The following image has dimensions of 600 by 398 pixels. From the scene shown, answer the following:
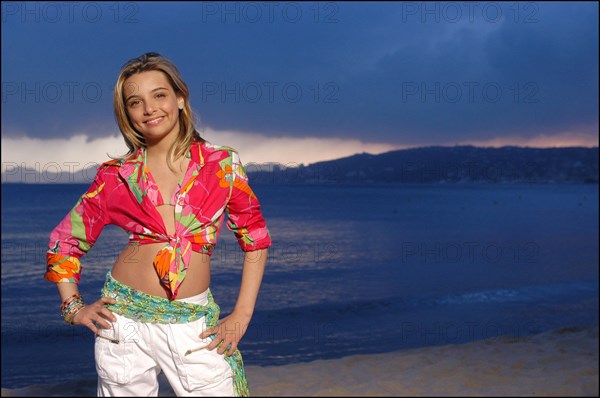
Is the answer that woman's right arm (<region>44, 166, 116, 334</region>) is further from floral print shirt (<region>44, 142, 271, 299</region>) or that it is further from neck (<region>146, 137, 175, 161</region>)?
neck (<region>146, 137, 175, 161</region>)

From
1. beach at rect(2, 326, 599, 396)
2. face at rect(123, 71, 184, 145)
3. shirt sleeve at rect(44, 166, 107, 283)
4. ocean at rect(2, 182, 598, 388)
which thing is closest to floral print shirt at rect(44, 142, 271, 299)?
shirt sleeve at rect(44, 166, 107, 283)

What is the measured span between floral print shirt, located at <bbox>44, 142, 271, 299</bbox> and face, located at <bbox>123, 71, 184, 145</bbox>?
0.12 m

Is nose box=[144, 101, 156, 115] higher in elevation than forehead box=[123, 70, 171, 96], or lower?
lower

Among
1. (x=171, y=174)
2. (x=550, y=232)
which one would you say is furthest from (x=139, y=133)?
(x=550, y=232)

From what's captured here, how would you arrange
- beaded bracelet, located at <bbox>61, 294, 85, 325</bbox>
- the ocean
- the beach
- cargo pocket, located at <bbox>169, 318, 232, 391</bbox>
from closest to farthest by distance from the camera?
cargo pocket, located at <bbox>169, 318, 232, 391</bbox> < beaded bracelet, located at <bbox>61, 294, 85, 325</bbox> < the beach < the ocean

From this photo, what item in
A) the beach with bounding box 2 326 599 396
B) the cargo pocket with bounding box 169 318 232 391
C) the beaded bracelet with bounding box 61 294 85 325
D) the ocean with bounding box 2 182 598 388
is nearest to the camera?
the cargo pocket with bounding box 169 318 232 391

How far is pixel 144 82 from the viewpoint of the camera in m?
2.00

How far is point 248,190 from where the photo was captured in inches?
81.5

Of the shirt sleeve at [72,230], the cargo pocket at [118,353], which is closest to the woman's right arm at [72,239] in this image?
the shirt sleeve at [72,230]

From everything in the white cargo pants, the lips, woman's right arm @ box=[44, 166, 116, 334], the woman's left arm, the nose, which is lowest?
the white cargo pants

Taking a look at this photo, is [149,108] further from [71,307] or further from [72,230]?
[71,307]

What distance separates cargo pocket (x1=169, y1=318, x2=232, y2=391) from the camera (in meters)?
1.94

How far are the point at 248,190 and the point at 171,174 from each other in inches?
10.7

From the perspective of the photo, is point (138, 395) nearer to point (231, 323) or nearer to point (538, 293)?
point (231, 323)
